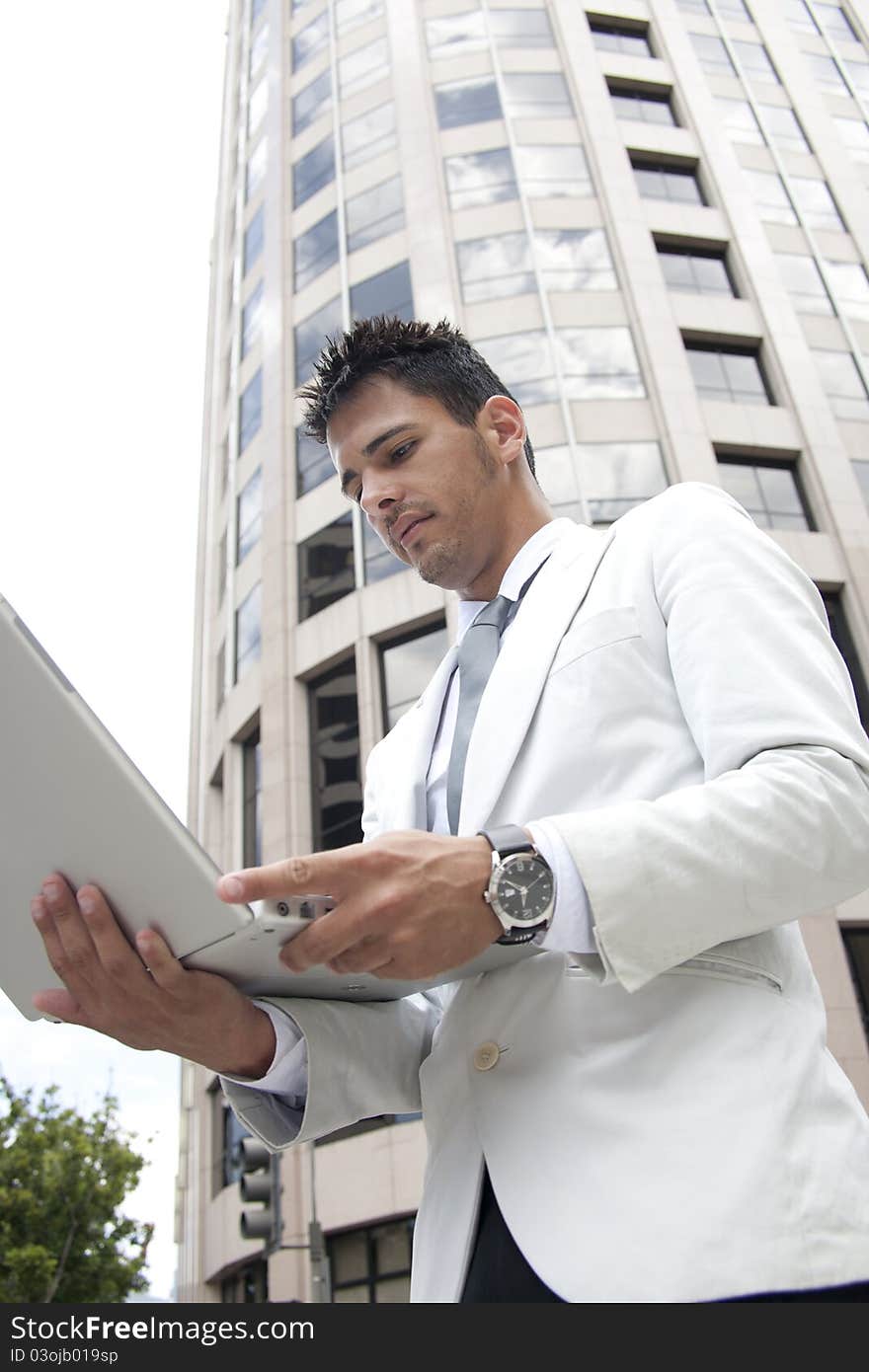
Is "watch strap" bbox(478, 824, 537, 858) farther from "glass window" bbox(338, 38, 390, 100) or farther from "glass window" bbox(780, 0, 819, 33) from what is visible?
"glass window" bbox(780, 0, 819, 33)

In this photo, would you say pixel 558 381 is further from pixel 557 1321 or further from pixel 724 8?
pixel 557 1321

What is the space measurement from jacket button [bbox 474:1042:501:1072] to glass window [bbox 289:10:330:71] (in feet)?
98.9

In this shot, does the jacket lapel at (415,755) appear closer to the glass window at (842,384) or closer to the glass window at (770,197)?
the glass window at (842,384)

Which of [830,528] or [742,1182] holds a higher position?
[830,528]

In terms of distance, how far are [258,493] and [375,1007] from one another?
21.9 m

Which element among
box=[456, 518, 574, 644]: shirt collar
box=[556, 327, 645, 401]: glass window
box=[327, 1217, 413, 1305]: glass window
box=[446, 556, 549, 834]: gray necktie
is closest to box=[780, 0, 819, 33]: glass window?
box=[556, 327, 645, 401]: glass window

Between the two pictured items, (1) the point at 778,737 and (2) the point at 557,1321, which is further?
(1) the point at 778,737

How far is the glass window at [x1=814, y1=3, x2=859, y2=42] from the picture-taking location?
27.3 m

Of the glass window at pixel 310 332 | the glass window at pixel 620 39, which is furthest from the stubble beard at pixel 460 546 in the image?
the glass window at pixel 620 39

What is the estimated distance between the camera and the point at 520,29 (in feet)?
78.8

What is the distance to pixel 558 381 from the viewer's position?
762 inches

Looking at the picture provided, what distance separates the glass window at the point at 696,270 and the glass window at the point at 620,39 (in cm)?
634

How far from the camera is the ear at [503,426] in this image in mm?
2646

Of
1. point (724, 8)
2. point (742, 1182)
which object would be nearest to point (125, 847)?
point (742, 1182)
